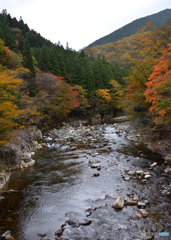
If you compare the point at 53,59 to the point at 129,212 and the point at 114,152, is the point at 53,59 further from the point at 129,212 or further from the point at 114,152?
the point at 129,212

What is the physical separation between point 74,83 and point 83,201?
28830 millimetres

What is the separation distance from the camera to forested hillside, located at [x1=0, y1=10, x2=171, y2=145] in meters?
8.01

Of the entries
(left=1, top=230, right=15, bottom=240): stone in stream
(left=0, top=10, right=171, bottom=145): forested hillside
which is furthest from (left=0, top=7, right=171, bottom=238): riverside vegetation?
(left=1, top=230, right=15, bottom=240): stone in stream

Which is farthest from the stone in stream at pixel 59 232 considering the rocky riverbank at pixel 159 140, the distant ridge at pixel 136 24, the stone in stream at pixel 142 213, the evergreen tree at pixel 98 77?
the distant ridge at pixel 136 24

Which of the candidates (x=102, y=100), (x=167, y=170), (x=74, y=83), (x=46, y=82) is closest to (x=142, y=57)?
(x=167, y=170)

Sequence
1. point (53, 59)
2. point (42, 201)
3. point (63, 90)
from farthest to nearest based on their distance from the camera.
→ point (53, 59)
point (63, 90)
point (42, 201)

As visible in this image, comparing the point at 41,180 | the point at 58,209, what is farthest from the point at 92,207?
the point at 41,180

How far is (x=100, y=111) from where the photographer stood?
33.4 metres

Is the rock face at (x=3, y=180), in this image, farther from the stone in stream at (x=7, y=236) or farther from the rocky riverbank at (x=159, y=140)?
the rocky riverbank at (x=159, y=140)

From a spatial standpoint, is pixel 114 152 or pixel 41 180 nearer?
pixel 41 180

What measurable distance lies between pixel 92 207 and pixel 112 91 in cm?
3225

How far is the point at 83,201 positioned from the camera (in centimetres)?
499

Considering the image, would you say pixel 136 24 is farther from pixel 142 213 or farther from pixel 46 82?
pixel 142 213

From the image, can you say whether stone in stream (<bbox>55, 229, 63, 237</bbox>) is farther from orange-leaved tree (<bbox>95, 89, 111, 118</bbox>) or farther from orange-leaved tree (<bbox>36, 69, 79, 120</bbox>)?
orange-leaved tree (<bbox>95, 89, 111, 118</bbox>)
